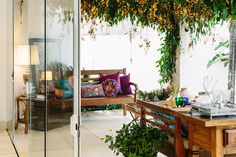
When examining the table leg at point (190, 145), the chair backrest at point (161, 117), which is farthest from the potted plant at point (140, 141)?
the table leg at point (190, 145)

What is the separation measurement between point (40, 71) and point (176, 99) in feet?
5.63

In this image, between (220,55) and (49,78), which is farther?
(220,55)

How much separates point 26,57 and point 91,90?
11.3ft

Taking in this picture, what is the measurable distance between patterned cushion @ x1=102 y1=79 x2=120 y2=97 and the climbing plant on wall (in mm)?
1096

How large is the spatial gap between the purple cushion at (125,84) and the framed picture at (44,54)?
440 cm

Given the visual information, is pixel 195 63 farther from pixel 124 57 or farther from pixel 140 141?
pixel 140 141

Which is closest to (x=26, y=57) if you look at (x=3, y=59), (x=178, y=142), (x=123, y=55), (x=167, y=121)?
(x=167, y=121)

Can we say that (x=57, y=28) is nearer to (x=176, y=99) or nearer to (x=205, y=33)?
(x=176, y=99)

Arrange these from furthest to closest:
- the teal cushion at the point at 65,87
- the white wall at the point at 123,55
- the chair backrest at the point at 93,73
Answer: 1. the white wall at the point at 123,55
2. the chair backrest at the point at 93,73
3. the teal cushion at the point at 65,87

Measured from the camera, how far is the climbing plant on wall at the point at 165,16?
7.51 metres

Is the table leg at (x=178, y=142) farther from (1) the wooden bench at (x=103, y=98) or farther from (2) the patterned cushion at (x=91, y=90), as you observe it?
(2) the patterned cushion at (x=91, y=90)

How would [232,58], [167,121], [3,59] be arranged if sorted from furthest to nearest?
[3,59], [232,58], [167,121]

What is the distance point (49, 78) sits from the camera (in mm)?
3709

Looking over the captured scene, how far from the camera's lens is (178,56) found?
8328mm
